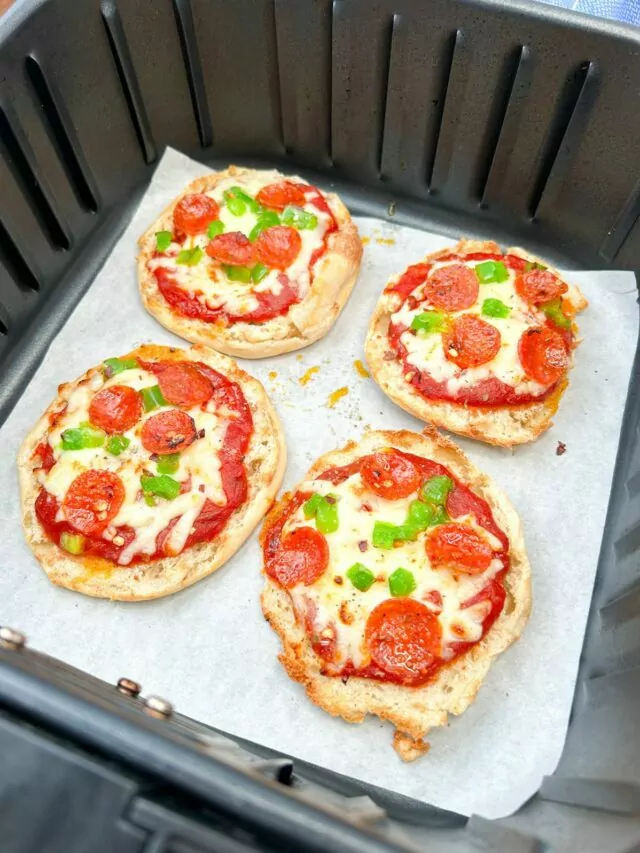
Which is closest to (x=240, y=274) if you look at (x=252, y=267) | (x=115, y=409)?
(x=252, y=267)

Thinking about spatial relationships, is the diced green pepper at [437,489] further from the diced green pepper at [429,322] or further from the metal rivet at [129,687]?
the metal rivet at [129,687]

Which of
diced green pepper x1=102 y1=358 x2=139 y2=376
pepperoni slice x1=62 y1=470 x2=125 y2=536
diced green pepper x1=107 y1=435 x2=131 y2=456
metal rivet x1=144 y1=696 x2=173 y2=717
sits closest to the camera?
metal rivet x1=144 y1=696 x2=173 y2=717

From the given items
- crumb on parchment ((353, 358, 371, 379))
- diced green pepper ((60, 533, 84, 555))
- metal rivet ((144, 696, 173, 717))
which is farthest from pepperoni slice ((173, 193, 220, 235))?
metal rivet ((144, 696, 173, 717))

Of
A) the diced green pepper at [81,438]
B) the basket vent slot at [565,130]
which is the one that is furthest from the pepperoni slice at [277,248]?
the basket vent slot at [565,130]

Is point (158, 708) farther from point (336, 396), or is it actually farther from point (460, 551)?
point (336, 396)

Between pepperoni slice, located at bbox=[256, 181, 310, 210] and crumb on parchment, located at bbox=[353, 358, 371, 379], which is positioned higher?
pepperoni slice, located at bbox=[256, 181, 310, 210]

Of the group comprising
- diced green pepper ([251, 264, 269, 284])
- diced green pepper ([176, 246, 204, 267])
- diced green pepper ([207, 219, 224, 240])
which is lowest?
diced green pepper ([176, 246, 204, 267])

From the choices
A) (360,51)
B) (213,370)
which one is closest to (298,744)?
(213,370)

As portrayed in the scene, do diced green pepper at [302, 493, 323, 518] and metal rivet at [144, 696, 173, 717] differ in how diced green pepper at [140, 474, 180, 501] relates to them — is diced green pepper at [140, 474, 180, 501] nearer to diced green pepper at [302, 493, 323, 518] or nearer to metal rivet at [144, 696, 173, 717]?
diced green pepper at [302, 493, 323, 518]
